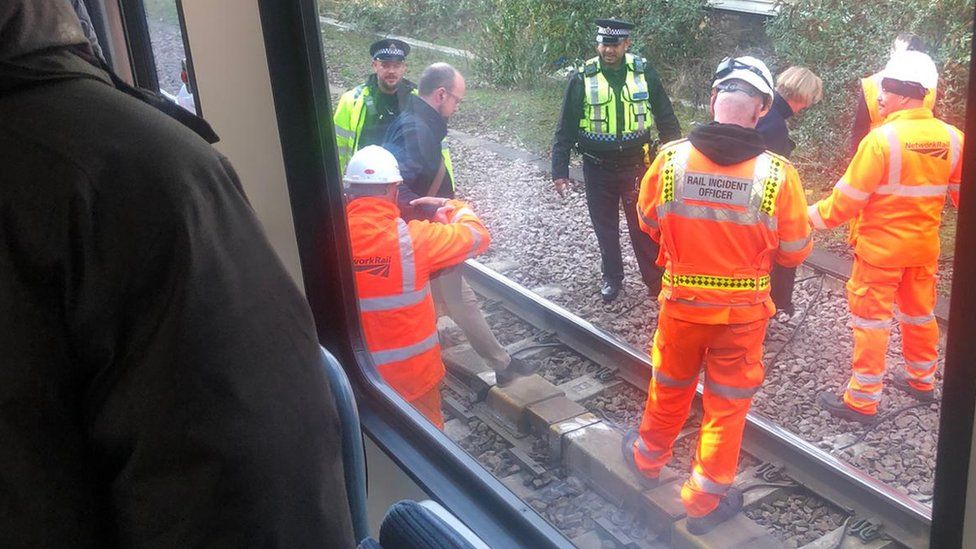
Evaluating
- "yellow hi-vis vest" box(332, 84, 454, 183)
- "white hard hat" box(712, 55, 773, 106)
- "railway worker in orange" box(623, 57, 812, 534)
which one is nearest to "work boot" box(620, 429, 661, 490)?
"railway worker in orange" box(623, 57, 812, 534)

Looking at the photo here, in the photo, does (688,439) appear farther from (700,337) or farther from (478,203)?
(478,203)

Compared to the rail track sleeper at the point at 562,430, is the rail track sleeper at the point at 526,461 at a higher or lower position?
lower

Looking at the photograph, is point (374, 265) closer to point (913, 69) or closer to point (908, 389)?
point (908, 389)

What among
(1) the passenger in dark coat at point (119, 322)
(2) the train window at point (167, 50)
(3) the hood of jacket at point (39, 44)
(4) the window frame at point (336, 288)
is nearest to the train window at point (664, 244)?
(4) the window frame at point (336, 288)

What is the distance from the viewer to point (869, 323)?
2.09m

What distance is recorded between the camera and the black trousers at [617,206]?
7.73ft

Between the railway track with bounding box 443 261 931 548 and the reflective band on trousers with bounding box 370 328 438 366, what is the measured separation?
34 cm

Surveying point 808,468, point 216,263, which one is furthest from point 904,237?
point 216,263

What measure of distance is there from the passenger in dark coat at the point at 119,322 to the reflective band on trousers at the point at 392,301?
1.78 meters

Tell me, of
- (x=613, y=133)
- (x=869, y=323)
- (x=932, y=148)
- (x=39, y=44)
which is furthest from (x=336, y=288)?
(x=39, y=44)

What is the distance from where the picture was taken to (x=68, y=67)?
839 millimetres

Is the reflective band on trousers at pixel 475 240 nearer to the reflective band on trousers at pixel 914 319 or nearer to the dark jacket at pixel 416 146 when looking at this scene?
the dark jacket at pixel 416 146

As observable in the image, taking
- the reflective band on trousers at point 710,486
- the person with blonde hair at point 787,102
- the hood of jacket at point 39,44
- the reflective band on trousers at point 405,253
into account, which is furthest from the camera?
the reflective band on trousers at point 405,253

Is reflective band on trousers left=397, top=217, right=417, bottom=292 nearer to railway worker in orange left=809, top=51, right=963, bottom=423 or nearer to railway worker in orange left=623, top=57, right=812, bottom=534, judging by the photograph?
railway worker in orange left=623, top=57, right=812, bottom=534
